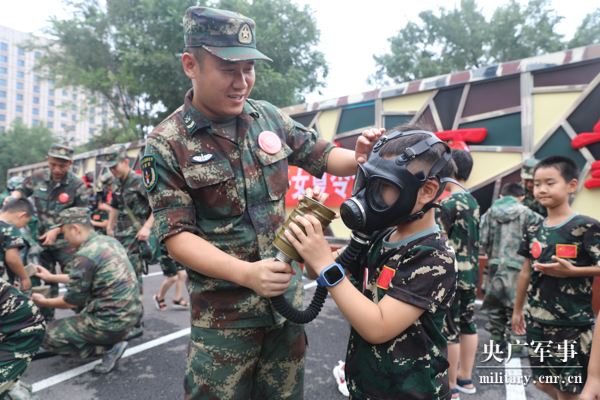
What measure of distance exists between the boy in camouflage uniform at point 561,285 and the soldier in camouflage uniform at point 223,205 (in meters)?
1.98

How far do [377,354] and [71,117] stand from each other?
89.9 m

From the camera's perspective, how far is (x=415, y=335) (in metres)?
1.44

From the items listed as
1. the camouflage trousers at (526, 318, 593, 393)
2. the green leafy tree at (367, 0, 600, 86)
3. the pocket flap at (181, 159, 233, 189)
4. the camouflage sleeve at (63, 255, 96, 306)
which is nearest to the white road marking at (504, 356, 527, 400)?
the camouflage trousers at (526, 318, 593, 393)

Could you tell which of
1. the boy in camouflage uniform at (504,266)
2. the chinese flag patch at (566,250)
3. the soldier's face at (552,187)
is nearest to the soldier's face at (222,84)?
the soldier's face at (552,187)

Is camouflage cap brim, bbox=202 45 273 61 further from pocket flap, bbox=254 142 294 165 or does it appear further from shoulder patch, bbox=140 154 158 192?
shoulder patch, bbox=140 154 158 192

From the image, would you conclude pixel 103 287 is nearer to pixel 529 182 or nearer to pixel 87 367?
pixel 87 367

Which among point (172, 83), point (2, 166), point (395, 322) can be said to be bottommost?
point (2, 166)

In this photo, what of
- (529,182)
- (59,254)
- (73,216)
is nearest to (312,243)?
(73,216)

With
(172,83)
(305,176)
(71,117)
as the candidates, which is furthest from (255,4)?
(71,117)

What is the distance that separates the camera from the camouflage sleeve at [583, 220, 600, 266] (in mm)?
2557

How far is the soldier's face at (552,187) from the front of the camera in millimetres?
2771

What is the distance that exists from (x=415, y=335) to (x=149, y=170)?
1343mm

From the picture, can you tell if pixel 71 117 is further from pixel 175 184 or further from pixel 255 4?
pixel 175 184

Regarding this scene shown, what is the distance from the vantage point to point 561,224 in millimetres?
2787
